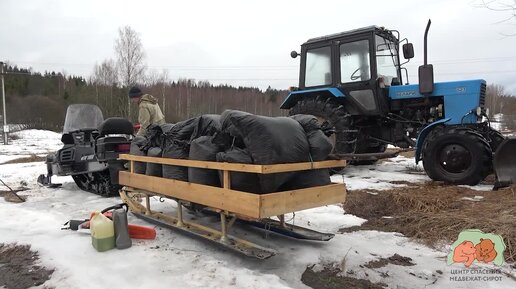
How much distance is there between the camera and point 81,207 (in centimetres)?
613

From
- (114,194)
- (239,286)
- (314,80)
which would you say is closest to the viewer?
(239,286)

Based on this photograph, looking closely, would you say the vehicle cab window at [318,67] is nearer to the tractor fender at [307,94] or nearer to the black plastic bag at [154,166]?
the tractor fender at [307,94]

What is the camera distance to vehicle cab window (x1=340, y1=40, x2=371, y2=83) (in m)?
Answer: 8.02

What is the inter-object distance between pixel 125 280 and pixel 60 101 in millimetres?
45355

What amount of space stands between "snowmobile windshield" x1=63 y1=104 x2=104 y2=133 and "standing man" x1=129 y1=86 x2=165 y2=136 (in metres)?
1.81

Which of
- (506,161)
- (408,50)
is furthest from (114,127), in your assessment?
(506,161)

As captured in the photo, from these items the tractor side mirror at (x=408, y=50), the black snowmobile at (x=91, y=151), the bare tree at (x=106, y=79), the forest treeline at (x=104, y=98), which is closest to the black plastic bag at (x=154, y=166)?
the black snowmobile at (x=91, y=151)

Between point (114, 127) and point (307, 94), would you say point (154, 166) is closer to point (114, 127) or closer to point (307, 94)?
point (114, 127)

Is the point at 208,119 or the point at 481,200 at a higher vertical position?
the point at 208,119

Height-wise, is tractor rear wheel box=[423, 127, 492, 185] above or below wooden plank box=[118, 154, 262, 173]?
below

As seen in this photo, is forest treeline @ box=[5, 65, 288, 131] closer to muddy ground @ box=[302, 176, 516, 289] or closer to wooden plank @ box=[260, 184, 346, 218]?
muddy ground @ box=[302, 176, 516, 289]

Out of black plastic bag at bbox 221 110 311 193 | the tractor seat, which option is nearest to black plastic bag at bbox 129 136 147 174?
black plastic bag at bbox 221 110 311 193

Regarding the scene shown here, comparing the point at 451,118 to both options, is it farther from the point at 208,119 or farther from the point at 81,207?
the point at 81,207

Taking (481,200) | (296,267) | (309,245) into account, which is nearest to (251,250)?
(296,267)
